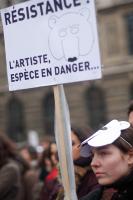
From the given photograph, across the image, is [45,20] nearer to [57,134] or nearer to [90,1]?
[90,1]

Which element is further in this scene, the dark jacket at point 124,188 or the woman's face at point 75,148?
the woman's face at point 75,148

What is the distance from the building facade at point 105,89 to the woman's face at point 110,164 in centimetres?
2068

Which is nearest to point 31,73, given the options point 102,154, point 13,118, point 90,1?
point 90,1

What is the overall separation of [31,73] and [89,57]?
0.39m

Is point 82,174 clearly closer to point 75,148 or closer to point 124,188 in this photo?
point 75,148

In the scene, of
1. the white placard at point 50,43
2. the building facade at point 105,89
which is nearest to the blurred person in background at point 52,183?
the white placard at point 50,43

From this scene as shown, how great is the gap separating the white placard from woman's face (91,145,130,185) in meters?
0.39

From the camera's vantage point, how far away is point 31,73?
2842 millimetres

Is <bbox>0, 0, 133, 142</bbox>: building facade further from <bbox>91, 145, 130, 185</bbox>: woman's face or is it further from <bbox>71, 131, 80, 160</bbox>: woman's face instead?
<bbox>91, 145, 130, 185</bbox>: woman's face

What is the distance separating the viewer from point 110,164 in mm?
2365

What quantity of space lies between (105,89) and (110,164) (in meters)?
22.3

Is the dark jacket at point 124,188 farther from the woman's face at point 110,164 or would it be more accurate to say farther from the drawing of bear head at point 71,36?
the drawing of bear head at point 71,36

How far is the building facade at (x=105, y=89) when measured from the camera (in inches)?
939

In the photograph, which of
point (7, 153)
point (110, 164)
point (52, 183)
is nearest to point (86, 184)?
point (110, 164)
